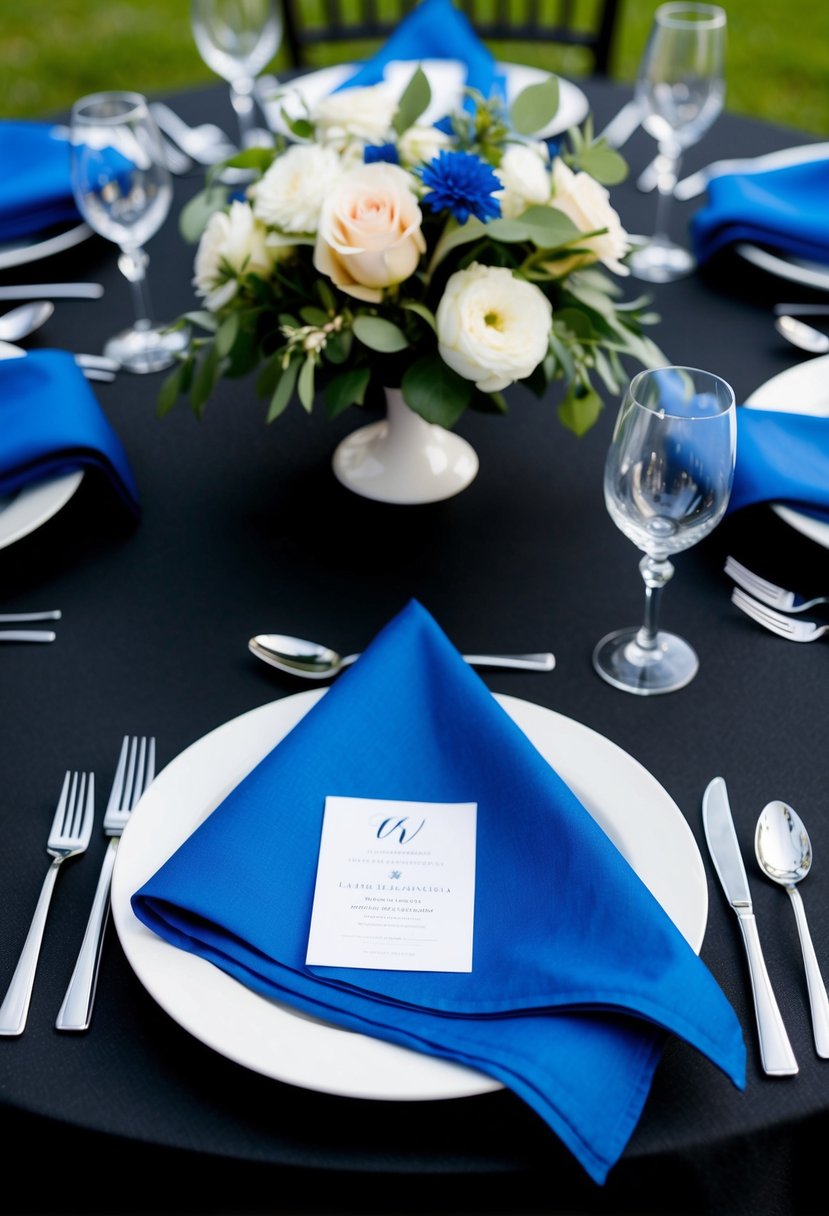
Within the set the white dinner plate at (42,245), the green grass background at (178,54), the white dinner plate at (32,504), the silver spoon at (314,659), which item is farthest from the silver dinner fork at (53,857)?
the green grass background at (178,54)

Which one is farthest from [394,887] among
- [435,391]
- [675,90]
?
[675,90]

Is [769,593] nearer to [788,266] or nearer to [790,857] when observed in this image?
[790,857]

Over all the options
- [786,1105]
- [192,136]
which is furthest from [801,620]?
[192,136]

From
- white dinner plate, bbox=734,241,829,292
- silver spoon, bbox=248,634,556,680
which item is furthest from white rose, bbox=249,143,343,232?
white dinner plate, bbox=734,241,829,292

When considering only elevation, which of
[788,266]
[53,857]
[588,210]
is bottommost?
[53,857]

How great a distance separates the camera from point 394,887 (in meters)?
0.81

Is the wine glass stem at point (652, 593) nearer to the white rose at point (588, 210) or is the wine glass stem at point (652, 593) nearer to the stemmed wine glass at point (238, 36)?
the white rose at point (588, 210)

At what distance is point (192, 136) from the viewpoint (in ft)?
6.23

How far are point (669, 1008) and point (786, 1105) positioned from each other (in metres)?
0.09

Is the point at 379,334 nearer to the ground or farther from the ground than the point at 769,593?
farther from the ground

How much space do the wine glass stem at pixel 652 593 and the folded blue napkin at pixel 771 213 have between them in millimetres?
675

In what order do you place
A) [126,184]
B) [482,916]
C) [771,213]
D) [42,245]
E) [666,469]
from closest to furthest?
[482,916]
[666,469]
[126,184]
[771,213]
[42,245]

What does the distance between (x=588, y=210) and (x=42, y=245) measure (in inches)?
33.6

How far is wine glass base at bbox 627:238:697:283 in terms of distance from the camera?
1.58 m
